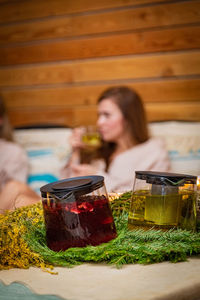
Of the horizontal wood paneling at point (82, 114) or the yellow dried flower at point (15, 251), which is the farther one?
the horizontal wood paneling at point (82, 114)

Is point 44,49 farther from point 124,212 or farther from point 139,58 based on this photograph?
point 124,212

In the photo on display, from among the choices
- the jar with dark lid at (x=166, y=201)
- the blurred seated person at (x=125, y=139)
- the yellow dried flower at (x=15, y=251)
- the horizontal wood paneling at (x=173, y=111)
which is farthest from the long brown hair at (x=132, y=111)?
the yellow dried flower at (x=15, y=251)

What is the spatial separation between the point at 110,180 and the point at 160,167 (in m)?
0.30

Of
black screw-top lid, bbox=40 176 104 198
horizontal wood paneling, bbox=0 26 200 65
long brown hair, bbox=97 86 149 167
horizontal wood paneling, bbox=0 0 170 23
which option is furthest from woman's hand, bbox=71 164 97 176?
black screw-top lid, bbox=40 176 104 198

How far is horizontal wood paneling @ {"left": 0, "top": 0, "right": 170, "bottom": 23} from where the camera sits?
286 centimetres

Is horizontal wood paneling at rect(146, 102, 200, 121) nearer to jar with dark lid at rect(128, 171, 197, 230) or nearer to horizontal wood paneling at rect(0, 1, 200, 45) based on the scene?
horizontal wood paneling at rect(0, 1, 200, 45)

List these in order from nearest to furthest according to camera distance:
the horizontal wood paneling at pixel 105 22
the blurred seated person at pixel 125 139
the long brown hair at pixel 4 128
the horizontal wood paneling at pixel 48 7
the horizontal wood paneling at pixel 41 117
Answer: the blurred seated person at pixel 125 139, the horizontal wood paneling at pixel 105 22, the horizontal wood paneling at pixel 48 7, the long brown hair at pixel 4 128, the horizontal wood paneling at pixel 41 117

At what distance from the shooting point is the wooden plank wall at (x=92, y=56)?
266 centimetres

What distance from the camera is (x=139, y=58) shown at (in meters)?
2.80

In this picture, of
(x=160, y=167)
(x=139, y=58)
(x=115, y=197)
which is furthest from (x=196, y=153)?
(x=115, y=197)

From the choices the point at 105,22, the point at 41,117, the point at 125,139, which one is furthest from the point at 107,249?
the point at 41,117

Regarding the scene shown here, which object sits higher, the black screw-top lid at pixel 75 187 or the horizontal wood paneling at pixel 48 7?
the horizontal wood paneling at pixel 48 7

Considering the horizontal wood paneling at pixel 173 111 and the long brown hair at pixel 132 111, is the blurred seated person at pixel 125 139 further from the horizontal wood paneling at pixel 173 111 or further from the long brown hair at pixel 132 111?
the horizontal wood paneling at pixel 173 111

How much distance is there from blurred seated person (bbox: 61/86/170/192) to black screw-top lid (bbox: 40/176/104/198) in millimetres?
1315
